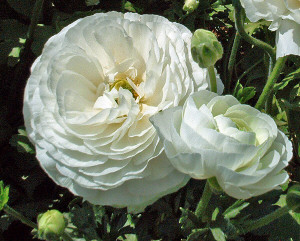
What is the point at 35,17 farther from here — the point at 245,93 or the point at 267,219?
the point at 267,219

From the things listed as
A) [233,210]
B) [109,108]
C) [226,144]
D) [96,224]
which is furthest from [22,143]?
[226,144]

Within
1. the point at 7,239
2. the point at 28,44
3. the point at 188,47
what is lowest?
the point at 7,239

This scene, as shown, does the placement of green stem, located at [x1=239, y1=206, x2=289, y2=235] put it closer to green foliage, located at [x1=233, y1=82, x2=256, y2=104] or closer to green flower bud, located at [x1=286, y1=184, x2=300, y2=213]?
green flower bud, located at [x1=286, y1=184, x2=300, y2=213]

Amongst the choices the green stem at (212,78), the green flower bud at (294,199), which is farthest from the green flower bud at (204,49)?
the green flower bud at (294,199)

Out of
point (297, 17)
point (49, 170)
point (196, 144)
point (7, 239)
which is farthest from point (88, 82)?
point (7, 239)

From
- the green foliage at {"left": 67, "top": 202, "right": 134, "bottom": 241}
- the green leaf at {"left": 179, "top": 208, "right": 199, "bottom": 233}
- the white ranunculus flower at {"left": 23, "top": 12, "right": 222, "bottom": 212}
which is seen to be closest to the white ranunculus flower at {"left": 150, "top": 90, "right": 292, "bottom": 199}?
the white ranunculus flower at {"left": 23, "top": 12, "right": 222, "bottom": 212}

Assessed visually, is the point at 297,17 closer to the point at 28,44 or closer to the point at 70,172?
the point at 70,172
